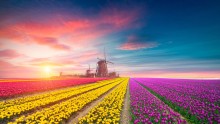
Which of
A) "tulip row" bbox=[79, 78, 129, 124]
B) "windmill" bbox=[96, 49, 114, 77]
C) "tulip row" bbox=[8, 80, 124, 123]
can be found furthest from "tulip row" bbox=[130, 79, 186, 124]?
"windmill" bbox=[96, 49, 114, 77]

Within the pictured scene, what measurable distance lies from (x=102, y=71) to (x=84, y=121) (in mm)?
86629

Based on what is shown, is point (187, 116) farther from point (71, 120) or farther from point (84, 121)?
point (71, 120)

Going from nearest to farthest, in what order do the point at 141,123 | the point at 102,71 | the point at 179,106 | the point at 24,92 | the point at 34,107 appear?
1. the point at 141,123
2. the point at 179,106
3. the point at 34,107
4. the point at 24,92
5. the point at 102,71

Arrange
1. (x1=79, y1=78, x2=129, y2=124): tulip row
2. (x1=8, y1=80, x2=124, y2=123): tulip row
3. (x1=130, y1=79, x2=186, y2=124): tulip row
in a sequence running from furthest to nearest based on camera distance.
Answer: (x1=8, y1=80, x2=124, y2=123): tulip row → (x1=79, y1=78, x2=129, y2=124): tulip row → (x1=130, y1=79, x2=186, y2=124): tulip row

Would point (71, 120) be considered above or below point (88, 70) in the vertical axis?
below

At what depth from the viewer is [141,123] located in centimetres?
905

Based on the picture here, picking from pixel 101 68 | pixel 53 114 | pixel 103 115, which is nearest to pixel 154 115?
pixel 103 115

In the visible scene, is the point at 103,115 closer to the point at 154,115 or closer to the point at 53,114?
the point at 154,115

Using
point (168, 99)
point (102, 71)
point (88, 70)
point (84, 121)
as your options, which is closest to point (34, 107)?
point (84, 121)

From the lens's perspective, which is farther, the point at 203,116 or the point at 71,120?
the point at 71,120

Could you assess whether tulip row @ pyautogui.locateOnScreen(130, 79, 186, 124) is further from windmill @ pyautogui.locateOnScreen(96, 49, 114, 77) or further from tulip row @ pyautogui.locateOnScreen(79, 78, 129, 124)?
windmill @ pyautogui.locateOnScreen(96, 49, 114, 77)

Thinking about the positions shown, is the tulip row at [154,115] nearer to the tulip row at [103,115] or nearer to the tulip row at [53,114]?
the tulip row at [103,115]

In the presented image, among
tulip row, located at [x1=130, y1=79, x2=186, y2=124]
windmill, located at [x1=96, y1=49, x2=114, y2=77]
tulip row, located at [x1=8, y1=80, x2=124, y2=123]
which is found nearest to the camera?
tulip row, located at [x1=130, y1=79, x2=186, y2=124]

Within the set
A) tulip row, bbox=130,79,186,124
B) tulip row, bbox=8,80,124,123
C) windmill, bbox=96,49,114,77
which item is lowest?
tulip row, bbox=8,80,124,123
